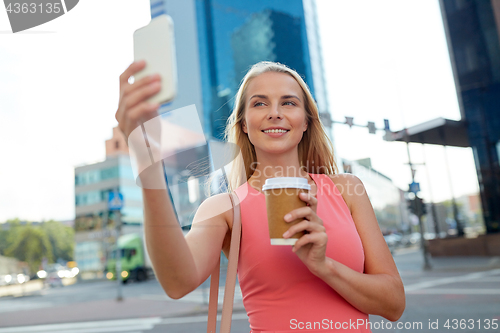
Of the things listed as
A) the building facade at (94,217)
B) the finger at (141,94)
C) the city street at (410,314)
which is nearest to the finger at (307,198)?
the finger at (141,94)

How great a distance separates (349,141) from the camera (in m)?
2.83

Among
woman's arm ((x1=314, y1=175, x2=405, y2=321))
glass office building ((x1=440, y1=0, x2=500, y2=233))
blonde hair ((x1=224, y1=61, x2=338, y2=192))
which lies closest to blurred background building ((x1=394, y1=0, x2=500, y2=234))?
glass office building ((x1=440, y1=0, x2=500, y2=233))

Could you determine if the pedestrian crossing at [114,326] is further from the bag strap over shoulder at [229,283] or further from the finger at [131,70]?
the finger at [131,70]

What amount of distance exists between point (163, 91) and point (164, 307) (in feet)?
29.7

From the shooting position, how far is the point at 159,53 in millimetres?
495

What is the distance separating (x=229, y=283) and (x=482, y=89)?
14.8 m

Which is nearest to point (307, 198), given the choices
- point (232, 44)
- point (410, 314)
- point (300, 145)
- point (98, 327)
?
point (300, 145)

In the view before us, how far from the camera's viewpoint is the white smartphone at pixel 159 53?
476 millimetres

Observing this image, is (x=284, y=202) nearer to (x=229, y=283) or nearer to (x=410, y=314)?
(x=229, y=283)

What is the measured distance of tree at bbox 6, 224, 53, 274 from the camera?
81.4 feet

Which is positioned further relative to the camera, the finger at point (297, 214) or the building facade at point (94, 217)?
the building facade at point (94, 217)

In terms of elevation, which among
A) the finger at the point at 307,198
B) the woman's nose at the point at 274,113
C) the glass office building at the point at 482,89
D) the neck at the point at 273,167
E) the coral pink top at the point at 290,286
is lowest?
the coral pink top at the point at 290,286

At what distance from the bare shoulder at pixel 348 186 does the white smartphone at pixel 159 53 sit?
0.76 meters

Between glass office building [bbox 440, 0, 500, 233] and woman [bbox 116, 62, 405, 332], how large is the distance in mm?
13469
